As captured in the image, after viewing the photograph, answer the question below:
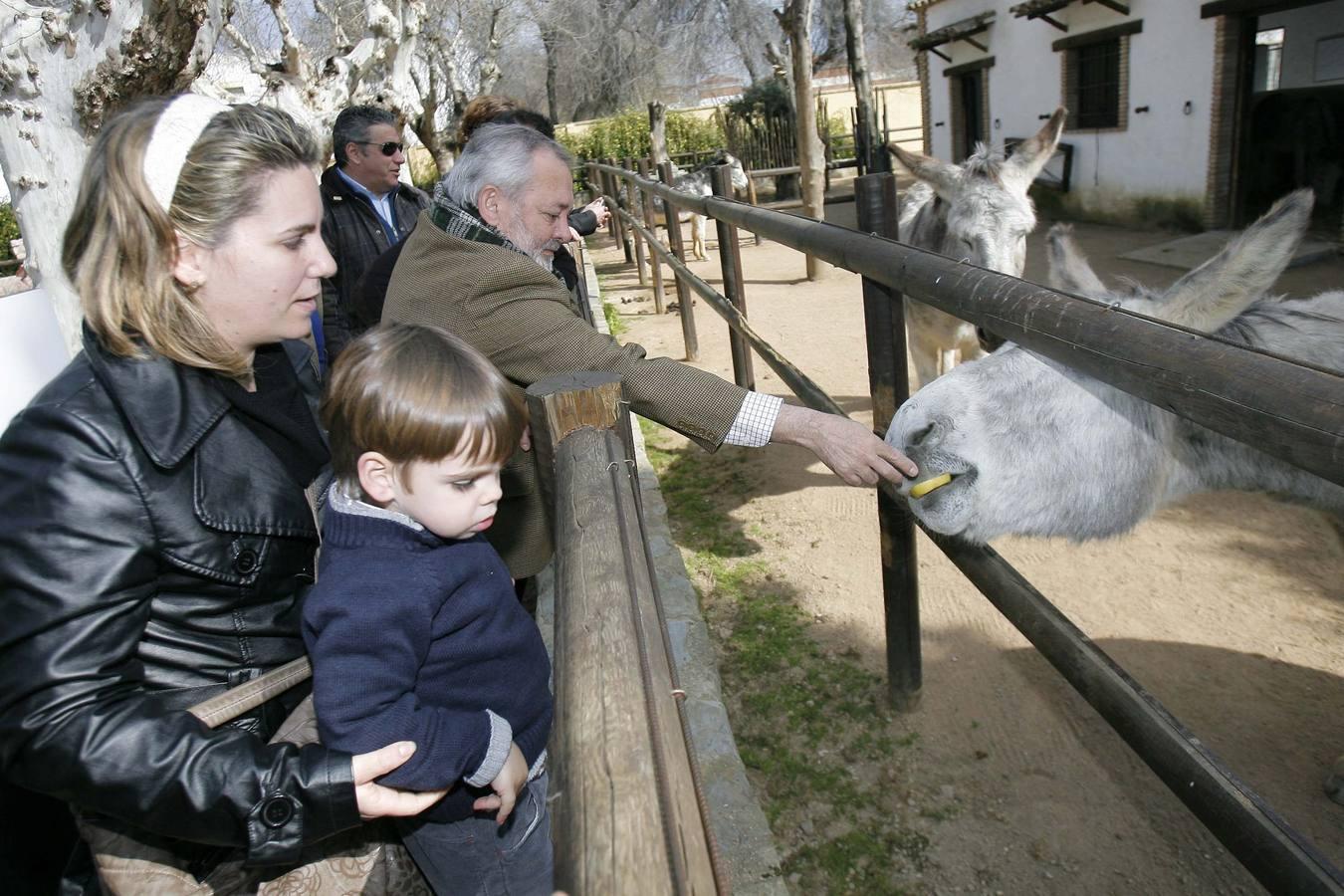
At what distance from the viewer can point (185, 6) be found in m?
4.08

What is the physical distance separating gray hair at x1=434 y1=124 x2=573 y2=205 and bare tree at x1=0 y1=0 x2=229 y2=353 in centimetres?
244

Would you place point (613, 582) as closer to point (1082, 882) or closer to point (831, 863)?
point (831, 863)

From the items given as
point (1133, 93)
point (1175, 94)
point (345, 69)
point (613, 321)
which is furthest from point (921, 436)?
point (1133, 93)

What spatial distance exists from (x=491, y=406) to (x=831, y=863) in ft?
5.40

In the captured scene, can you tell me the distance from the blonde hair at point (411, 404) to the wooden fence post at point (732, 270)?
3.18 meters

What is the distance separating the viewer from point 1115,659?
2850mm

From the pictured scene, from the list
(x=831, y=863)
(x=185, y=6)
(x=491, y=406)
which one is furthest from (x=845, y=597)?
(x=185, y=6)

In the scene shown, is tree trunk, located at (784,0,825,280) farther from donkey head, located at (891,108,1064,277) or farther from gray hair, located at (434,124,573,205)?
gray hair, located at (434,124,573,205)

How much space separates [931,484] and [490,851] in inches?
42.2

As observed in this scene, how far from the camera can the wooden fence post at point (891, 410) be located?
2264 mm

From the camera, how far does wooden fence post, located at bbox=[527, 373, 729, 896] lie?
2.15 feet

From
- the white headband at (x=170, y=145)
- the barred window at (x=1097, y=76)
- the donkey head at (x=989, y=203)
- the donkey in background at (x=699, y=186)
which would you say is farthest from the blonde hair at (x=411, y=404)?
the barred window at (x=1097, y=76)

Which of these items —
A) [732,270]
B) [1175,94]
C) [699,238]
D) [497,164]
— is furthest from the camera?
[699,238]

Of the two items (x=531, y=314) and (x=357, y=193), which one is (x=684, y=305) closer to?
(x=357, y=193)
